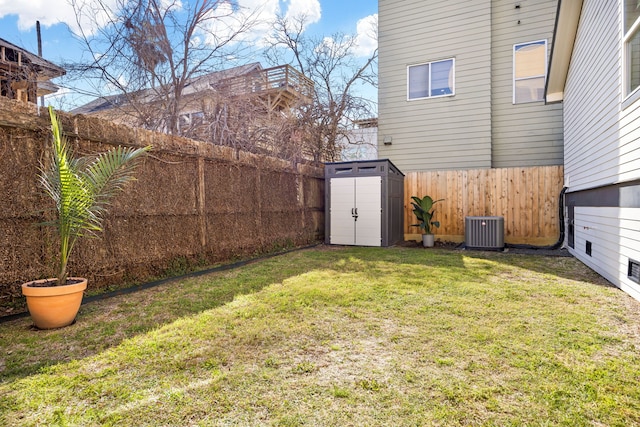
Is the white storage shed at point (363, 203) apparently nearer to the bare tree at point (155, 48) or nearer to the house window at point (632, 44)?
the bare tree at point (155, 48)

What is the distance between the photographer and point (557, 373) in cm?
196

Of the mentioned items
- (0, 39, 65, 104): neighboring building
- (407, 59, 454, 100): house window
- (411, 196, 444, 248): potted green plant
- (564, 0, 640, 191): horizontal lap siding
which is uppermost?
(407, 59, 454, 100): house window

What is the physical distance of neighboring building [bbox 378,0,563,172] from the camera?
26.3 feet

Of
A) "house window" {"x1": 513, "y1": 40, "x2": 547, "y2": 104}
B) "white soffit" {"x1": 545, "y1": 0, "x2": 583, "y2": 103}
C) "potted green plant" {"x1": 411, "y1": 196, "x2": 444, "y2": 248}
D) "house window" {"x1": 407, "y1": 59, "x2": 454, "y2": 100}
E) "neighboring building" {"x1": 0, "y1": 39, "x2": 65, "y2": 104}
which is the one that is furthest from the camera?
"house window" {"x1": 407, "y1": 59, "x2": 454, "y2": 100}

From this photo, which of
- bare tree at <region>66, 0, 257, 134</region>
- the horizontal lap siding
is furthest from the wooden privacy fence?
bare tree at <region>66, 0, 257, 134</region>

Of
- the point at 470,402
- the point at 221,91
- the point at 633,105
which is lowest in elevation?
the point at 470,402

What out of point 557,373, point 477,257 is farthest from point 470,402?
point 477,257

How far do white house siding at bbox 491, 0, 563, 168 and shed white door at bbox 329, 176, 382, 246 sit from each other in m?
3.36

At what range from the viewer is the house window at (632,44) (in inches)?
135

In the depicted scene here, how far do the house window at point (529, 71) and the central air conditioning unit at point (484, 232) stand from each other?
125 inches

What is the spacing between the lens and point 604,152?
14.1 ft

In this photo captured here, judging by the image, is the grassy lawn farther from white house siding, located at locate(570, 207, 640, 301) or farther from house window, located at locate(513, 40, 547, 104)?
house window, located at locate(513, 40, 547, 104)

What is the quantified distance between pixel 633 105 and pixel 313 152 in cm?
747

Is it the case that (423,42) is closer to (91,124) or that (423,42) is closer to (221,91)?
(221,91)
